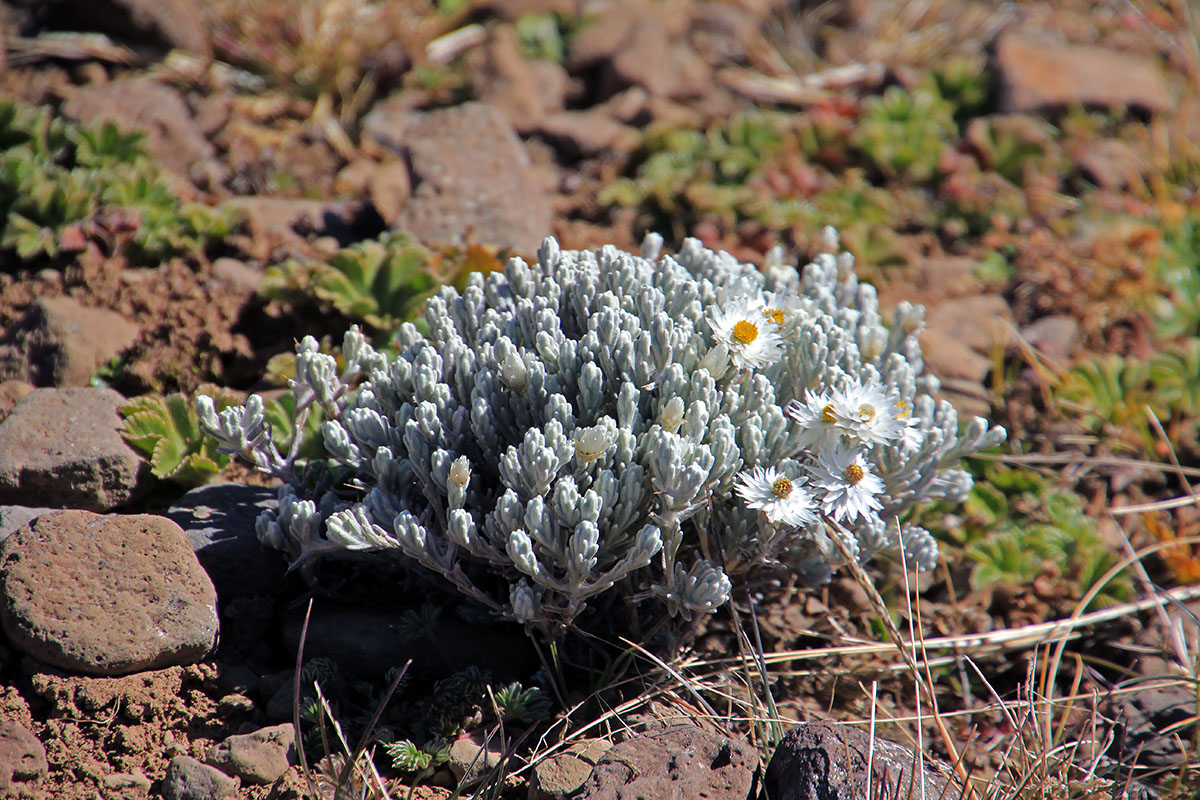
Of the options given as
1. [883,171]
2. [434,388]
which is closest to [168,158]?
[434,388]

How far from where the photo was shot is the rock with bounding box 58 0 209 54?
19.2 feet

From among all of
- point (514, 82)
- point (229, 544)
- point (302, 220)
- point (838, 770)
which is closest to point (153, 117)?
point (302, 220)

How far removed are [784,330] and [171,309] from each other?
107 inches

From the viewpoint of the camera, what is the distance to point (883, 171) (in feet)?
19.7

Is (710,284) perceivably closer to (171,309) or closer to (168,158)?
(171,309)

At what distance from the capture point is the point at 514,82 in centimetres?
601

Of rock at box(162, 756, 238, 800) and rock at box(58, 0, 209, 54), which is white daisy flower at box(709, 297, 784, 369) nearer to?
rock at box(162, 756, 238, 800)

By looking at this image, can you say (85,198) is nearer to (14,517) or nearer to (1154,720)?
(14,517)

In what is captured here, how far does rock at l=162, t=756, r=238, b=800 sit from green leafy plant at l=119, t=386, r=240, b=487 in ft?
3.55

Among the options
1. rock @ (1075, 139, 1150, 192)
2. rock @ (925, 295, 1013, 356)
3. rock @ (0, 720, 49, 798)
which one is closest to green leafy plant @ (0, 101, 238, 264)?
rock @ (0, 720, 49, 798)

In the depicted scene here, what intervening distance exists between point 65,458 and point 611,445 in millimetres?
1968

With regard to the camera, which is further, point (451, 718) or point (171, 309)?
point (171, 309)

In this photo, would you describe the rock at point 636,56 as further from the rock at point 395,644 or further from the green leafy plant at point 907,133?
the rock at point 395,644

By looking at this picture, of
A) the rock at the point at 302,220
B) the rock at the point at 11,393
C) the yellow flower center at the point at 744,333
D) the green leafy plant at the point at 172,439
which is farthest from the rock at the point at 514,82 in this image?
the yellow flower center at the point at 744,333
